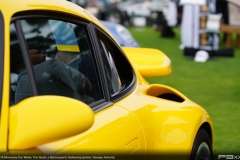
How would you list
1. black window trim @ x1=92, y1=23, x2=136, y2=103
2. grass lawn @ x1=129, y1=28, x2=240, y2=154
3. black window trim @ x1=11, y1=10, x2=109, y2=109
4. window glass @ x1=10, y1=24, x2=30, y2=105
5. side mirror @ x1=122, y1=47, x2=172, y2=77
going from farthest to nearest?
grass lawn @ x1=129, y1=28, x2=240, y2=154
side mirror @ x1=122, y1=47, x2=172, y2=77
black window trim @ x1=92, y1=23, x2=136, y2=103
black window trim @ x1=11, y1=10, x2=109, y2=109
window glass @ x1=10, y1=24, x2=30, y2=105

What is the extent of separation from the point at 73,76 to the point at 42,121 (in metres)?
0.80

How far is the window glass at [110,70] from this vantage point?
2711mm

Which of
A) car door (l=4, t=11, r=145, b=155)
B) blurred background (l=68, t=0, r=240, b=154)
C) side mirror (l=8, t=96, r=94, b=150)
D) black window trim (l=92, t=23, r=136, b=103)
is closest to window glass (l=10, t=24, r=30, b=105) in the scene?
car door (l=4, t=11, r=145, b=155)

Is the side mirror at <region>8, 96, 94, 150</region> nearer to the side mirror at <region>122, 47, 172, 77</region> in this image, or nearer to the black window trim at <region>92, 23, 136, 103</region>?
the black window trim at <region>92, 23, 136, 103</region>

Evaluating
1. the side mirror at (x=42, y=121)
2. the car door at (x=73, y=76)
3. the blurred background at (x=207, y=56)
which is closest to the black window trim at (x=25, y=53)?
the car door at (x=73, y=76)

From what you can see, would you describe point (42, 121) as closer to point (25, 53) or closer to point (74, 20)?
point (25, 53)

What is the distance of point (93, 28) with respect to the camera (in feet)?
8.84

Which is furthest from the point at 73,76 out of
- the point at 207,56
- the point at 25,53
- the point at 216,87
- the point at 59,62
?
the point at 207,56

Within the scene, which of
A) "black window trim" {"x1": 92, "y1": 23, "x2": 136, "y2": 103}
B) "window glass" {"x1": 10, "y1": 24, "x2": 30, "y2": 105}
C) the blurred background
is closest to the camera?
"window glass" {"x1": 10, "y1": 24, "x2": 30, "y2": 105}

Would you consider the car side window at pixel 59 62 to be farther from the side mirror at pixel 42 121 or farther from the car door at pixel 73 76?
the side mirror at pixel 42 121

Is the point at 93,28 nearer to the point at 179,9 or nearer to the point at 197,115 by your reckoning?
the point at 197,115

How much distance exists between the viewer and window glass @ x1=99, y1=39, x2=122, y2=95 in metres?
2.71

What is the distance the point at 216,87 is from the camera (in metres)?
8.23

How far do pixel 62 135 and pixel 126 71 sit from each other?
4.25 ft
